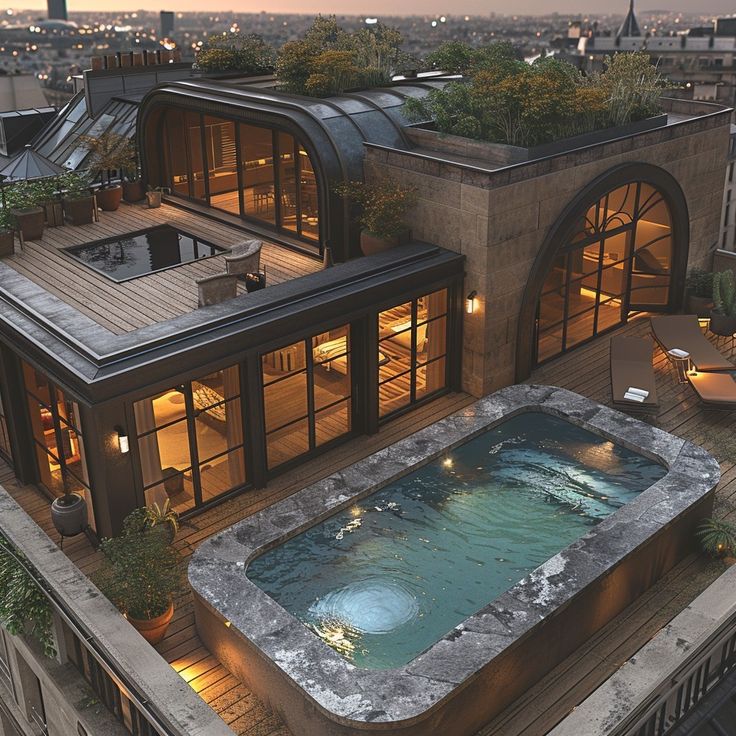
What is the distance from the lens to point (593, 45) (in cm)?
13800

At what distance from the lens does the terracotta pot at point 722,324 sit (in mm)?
16750

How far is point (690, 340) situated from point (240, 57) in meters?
11.3

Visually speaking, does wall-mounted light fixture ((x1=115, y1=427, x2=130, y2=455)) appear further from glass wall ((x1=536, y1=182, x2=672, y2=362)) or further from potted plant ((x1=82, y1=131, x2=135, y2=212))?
potted plant ((x1=82, y1=131, x2=135, y2=212))

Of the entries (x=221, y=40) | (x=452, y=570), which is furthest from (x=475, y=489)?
(x=221, y=40)

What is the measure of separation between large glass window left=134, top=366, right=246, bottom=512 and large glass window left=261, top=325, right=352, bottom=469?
1.85 ft

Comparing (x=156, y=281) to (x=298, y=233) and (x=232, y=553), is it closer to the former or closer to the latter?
(x=298, y=233)

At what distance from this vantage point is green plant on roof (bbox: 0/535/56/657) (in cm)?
967

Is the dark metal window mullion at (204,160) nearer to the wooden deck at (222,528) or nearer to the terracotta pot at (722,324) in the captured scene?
the wooden deck at (222,528)

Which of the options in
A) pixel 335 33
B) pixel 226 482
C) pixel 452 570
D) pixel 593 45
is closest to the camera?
pixel 452 570

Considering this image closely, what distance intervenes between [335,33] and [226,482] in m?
10.9

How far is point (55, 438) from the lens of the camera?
12000 mm

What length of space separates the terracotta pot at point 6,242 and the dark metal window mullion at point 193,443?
5.76m

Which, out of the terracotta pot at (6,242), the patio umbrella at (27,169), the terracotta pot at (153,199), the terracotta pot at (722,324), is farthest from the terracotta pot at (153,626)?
the terracotta pot at (722,324)

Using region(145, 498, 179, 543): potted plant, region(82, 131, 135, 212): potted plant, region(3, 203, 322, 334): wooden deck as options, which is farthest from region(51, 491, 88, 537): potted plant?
region(82, 131, 135, 212): potted plant
